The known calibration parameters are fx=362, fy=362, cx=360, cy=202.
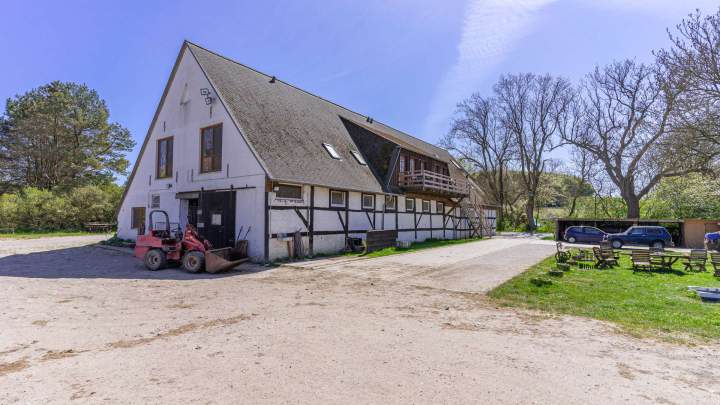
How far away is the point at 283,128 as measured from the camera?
16172mm

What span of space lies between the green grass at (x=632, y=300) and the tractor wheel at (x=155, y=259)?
9.62 meters

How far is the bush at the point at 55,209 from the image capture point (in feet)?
89.5

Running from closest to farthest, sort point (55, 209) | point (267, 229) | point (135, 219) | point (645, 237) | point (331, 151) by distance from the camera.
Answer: point (267, 229) < point (331, 151) < point (135, 219) < point (645, 237) < point (55, 209)

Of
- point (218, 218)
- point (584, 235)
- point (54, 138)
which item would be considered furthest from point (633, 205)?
point (54, 138)

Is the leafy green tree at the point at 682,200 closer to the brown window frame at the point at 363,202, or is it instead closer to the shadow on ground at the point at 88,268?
the brown window frame at the point at 363,202

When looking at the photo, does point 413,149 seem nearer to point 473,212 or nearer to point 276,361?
point 473,212

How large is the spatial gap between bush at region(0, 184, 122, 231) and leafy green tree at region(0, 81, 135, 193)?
6.98 m

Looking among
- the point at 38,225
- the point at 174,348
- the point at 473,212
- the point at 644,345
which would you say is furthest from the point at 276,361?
the point at 38,225

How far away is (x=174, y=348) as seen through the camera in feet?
15.4

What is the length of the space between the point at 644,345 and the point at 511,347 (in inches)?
77.9

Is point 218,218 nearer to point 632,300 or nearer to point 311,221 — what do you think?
point 311,221

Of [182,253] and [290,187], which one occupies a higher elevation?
[290,187]

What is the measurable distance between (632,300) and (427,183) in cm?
1450

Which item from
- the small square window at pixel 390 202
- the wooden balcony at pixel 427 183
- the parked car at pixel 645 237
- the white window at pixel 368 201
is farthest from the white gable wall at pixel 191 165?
the parked car at pixel 645 237
